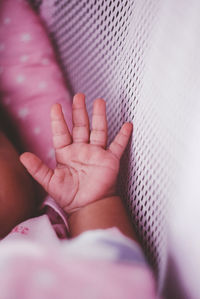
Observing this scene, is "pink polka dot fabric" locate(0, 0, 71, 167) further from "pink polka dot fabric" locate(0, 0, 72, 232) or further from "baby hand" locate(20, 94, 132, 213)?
"baby hand" locate(20, 94, 132, 213)

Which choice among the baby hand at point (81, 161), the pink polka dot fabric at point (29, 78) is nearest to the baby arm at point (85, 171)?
the baby hand at point (81, 161)

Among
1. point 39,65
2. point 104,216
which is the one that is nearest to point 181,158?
point 104,216

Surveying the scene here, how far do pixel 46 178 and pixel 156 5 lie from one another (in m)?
0.33

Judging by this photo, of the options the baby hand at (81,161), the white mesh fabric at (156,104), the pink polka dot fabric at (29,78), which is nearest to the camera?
the white mesh fabric at (156,104)

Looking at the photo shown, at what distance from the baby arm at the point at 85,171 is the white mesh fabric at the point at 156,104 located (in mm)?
28

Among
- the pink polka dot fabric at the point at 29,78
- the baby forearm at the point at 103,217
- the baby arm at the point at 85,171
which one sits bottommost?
the baby forearm at the point at 103,217

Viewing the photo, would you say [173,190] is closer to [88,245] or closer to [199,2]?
[88,245]

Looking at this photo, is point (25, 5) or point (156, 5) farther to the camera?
point (25, 5)

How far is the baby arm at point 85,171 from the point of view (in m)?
0.52

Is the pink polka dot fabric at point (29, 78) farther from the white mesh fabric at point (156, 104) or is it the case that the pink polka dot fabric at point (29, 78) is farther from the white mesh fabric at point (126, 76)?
the white mesh fabric at point (156, 104)

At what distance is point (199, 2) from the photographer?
41 cm

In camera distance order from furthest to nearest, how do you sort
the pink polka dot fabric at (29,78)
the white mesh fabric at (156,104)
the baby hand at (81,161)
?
the pink polka dot fabric at (29,78), the baby hand at (81,161), the white mesh fabric at (156,104)

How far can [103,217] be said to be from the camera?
51 cm

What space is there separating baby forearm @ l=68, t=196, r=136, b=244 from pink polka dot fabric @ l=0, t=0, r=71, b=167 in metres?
0.19
